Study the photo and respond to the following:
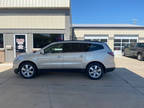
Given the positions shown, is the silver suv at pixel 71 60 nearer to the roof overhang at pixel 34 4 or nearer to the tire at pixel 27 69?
the tire at pixel 27 69

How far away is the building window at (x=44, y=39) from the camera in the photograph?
11859mm

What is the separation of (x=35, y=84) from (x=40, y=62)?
1.17 metres

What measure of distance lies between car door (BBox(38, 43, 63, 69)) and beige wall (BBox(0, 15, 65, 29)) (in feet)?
17.4

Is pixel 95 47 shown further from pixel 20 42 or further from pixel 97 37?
pixel 97 37

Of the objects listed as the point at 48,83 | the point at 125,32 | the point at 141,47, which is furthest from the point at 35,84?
the point at 125,32

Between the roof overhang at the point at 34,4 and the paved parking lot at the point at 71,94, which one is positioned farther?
the roof overhang at the point at 34,4

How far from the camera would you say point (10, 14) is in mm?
11883

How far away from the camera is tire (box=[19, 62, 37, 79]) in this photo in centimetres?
684

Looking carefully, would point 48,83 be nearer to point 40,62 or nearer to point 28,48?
point 40,62

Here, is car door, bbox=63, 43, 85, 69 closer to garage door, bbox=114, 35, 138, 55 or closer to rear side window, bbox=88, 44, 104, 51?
rear side window, bbox=88, 44, 104, 51

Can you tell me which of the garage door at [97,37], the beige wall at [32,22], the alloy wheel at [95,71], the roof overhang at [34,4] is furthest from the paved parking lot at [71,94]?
the garage door at [97,37]

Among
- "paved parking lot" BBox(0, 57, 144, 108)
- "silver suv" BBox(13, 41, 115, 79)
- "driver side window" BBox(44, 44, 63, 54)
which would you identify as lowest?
"paved parking lot" BBox(0, 57, 144, 108)

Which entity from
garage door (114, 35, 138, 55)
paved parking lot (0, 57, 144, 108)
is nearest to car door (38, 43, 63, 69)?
paved parking lot (0, 57, 144, 108)

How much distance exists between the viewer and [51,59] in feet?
22.3
